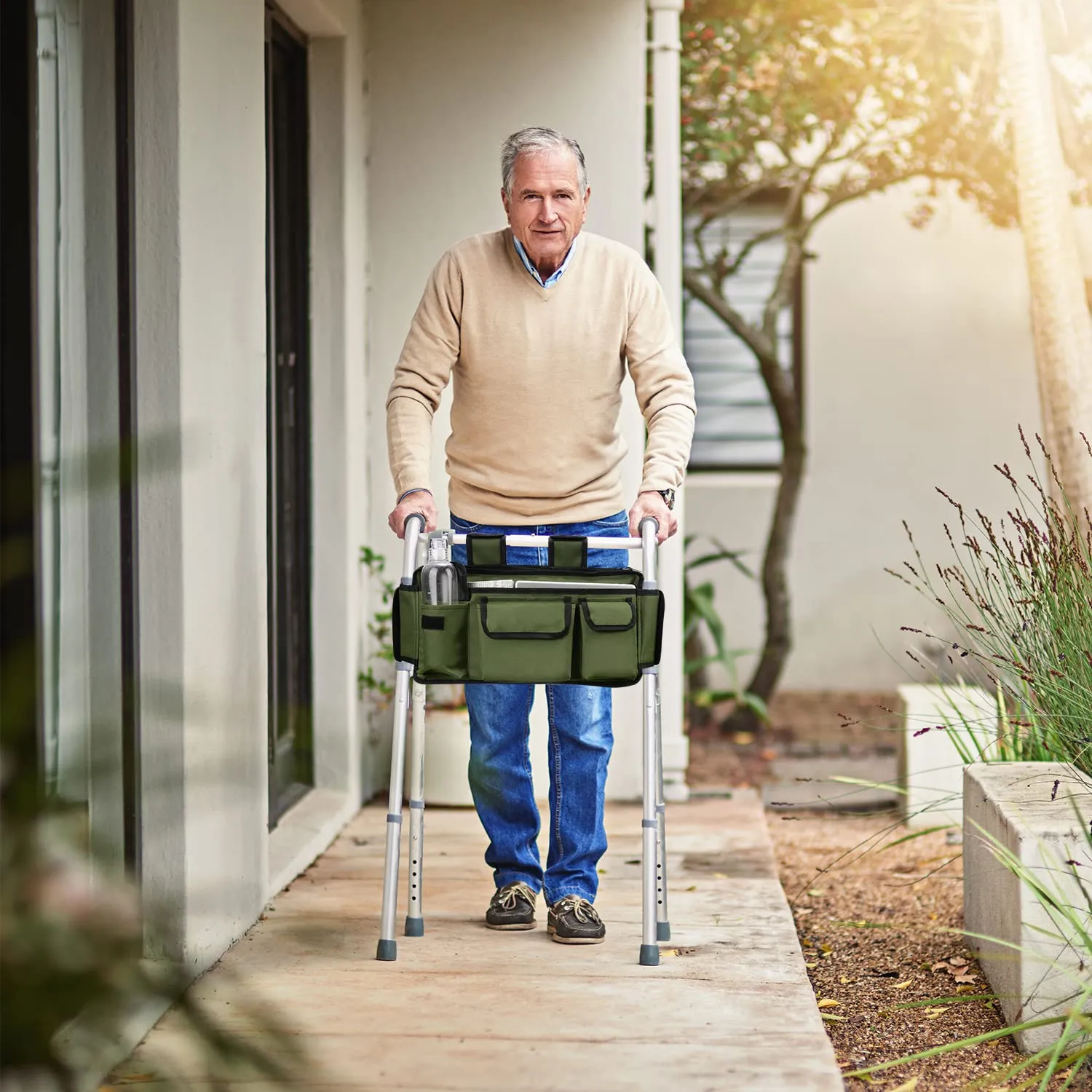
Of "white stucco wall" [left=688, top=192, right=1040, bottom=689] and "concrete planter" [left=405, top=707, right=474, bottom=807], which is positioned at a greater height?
"white stucco wall" [left=688, top=192, right=1040, bottom=689]

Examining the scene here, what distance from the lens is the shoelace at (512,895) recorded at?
3.33 m

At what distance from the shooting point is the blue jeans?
129 inches

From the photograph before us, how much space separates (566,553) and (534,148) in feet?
2.68

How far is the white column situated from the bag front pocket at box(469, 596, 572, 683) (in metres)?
2.07

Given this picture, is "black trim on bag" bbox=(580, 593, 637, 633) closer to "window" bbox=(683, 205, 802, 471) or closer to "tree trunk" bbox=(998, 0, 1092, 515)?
"tree trunk" bbox=(998, 0, 1092, 515)

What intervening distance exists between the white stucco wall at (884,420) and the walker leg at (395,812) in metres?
5.00

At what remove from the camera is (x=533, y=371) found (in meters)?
3.24

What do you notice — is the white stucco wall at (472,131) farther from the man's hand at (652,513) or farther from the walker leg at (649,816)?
the walker leg at (649,816)

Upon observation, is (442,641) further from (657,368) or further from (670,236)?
(670,236)

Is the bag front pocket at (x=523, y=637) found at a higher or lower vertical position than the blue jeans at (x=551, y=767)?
higher

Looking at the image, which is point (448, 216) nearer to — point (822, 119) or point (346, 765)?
point (346, 765)

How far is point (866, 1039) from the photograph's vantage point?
2879 millimetres

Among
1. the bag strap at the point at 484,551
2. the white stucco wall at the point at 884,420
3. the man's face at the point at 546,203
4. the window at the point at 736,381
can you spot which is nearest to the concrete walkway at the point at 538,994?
the bag strap at the point at 484,551

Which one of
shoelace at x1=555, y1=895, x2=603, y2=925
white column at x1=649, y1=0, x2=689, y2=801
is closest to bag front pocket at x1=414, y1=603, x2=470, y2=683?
shoelace at x1=555, y1=895, x2=603, y2=925
